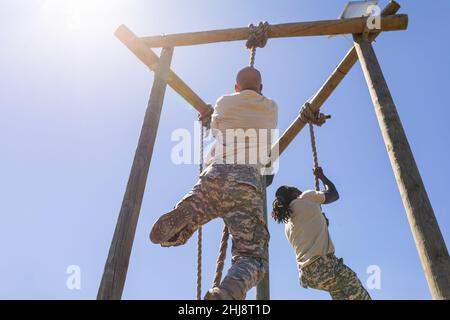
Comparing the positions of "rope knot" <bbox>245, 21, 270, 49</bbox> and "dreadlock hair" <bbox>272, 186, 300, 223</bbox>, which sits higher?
"rope knot" <bbox>245, 21, 270, 49</bbox>

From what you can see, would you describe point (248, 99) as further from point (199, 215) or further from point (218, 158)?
point (199, 215)

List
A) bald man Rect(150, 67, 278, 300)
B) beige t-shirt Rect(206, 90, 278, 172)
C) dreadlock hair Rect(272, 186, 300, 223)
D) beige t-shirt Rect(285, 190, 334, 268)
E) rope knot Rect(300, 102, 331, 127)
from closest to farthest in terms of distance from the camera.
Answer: bald man Rect(150, 67, 278, 300) < beige t-shirt Rect(206, 90, 278, 172) < beige t-shirt Rect(285, 190, 334, 268) < dreadlock hair Rect(272, 186, 300, 223) < rope knot Rect(300, 102, 331, 127)

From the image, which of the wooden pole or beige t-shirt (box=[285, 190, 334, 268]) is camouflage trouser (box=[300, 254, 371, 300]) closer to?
beige t-shirt (box=[285, 190, 334, 268])

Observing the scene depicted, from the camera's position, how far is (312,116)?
5.25 m

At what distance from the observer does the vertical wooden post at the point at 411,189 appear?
258 centimetres

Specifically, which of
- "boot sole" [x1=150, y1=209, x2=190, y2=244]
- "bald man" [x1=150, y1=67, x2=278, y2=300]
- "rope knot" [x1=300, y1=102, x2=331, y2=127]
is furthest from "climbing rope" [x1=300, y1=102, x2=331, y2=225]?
"boot sole" [x1=150, y1=209, x2=190, y2=244]

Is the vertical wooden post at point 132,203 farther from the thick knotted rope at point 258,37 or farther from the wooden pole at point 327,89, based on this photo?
the wooden pole at point 327,89

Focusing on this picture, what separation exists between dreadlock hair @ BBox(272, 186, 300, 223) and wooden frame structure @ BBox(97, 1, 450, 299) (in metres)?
0.71

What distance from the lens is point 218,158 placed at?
310 cm

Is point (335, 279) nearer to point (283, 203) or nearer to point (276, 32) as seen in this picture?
point (283, 203)

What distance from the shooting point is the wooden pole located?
13.9 feet

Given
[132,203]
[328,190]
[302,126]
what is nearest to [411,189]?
[328,190]

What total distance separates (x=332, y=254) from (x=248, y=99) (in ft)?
6.12
